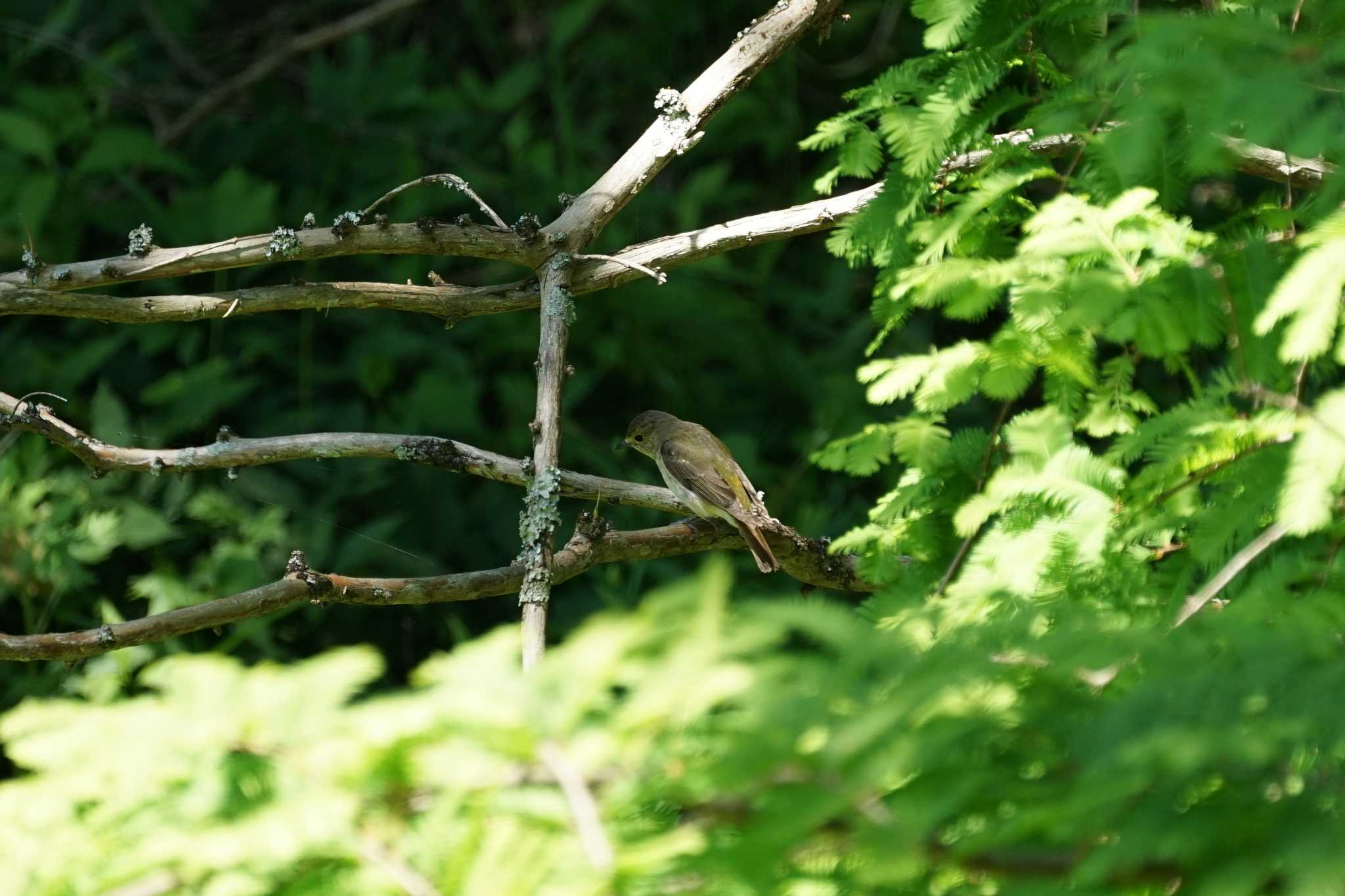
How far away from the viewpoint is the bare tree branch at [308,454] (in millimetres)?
3180

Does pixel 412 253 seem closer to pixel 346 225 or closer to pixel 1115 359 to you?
pixel 346 225

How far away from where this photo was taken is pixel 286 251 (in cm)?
313

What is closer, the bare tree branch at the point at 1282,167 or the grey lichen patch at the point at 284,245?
the bare tree branch at the point at 1282,167

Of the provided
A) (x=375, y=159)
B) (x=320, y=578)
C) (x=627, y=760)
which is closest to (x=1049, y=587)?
(x=627, y=760)

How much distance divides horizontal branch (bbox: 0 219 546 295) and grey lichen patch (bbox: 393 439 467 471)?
0.48 metres

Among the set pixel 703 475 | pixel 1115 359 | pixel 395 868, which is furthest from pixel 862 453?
pixel 395 868

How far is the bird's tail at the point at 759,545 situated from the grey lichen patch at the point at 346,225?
1.61 m

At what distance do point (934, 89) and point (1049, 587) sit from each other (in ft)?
4.63

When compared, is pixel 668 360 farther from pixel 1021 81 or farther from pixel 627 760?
pixel 627 760

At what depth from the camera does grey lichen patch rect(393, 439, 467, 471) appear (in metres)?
3.26

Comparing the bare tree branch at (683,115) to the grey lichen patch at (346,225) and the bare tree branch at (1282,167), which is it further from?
the bare tree branch at (1282,167)

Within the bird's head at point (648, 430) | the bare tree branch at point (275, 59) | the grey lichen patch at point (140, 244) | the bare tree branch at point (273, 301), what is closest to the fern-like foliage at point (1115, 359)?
A: the bare tree branch at point (273, 301)

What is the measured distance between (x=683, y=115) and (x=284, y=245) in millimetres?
1059

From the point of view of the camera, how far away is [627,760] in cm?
130
